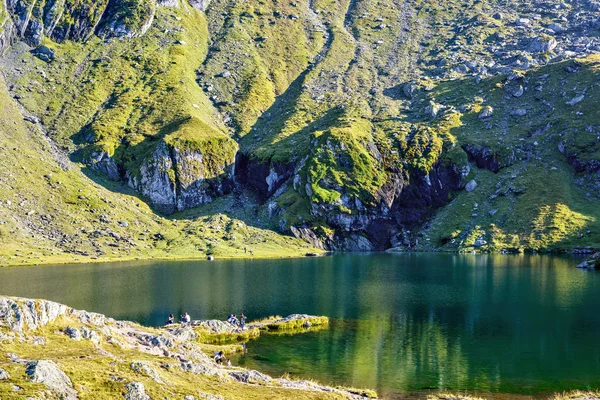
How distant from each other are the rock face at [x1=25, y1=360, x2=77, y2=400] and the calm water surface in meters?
29.6

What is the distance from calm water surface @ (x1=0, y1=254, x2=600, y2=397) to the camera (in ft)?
200

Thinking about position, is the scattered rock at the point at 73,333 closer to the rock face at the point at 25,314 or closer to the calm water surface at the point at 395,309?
the rock face at the point at 25,314

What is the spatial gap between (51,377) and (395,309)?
239 ft

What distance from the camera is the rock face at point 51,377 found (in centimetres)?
3444

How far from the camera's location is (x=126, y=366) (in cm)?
4197

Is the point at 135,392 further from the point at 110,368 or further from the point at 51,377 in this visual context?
the point at 51,377

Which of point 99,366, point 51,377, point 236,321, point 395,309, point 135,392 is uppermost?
point 51,377

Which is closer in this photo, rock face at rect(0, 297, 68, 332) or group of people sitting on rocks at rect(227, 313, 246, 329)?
rock face at rect(0, 297, 68, 332)

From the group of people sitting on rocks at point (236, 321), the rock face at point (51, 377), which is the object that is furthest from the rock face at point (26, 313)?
the group of people sitting on rocks at point (236, 321)

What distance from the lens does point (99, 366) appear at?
4097 cm

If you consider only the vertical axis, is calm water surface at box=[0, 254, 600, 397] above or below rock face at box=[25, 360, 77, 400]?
below

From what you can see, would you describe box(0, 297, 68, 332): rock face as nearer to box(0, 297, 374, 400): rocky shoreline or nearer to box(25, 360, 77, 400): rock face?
box(0, 297, 374, 400): rocky shoreline

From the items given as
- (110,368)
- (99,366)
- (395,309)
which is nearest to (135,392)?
(110,368)

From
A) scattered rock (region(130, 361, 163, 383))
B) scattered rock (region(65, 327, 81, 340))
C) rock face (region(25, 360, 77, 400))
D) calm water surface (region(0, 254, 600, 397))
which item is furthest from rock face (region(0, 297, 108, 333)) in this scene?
calm water surface (region(0, 254, 600, 397))
